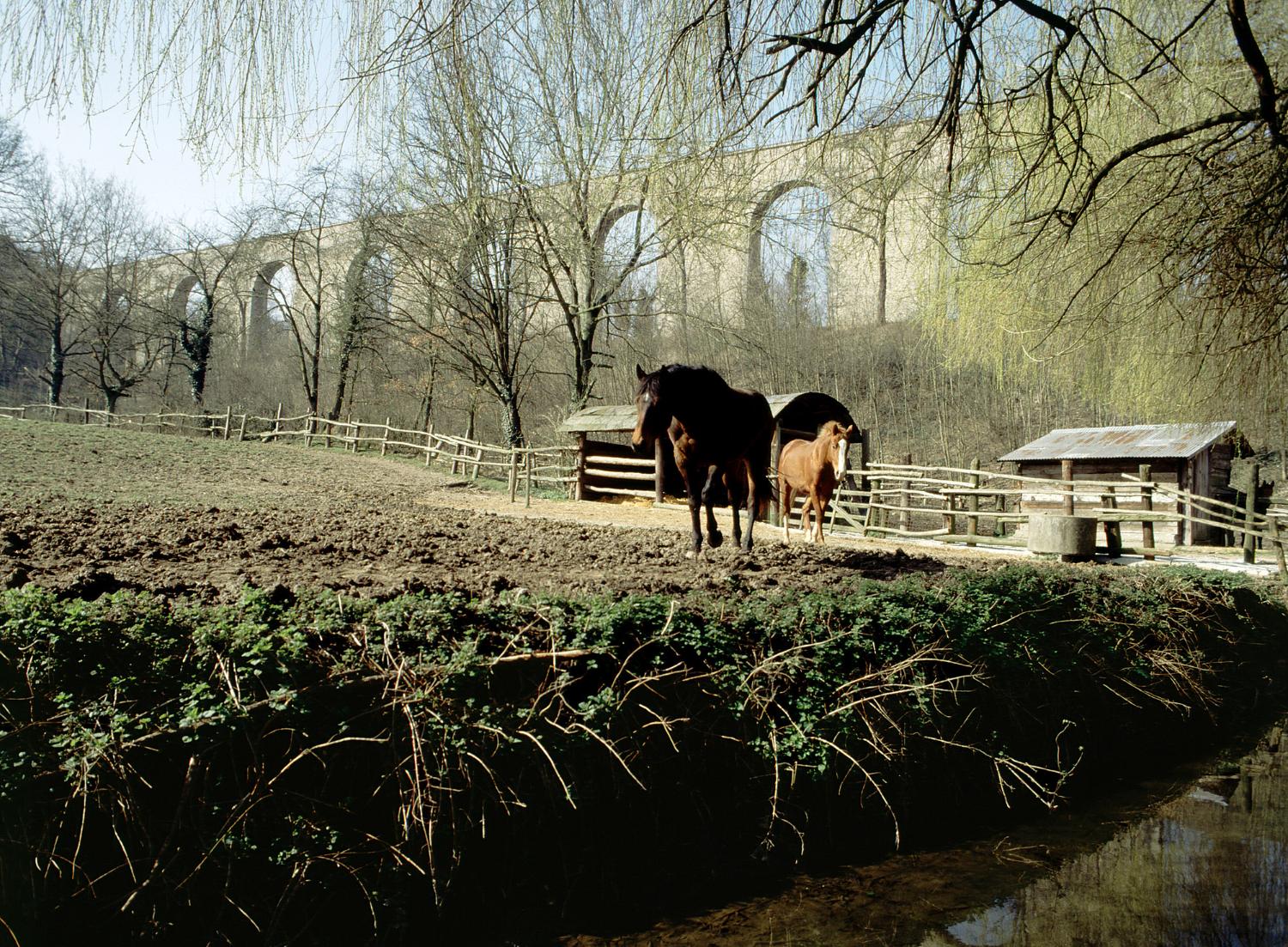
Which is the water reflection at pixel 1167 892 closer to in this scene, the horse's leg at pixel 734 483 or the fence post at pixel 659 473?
the horse's leg at pixel 734 483

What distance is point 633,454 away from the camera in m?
21.0

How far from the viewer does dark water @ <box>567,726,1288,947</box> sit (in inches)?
162

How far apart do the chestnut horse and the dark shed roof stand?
3201 millimetres

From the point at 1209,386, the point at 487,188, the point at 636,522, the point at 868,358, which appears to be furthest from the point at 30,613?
the point at 868,358

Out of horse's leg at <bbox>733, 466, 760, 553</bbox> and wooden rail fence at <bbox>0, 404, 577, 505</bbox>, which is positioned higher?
wooden rail fence at <bbox>0, 404, 577, 505</bbox>

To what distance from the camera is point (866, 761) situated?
5.45m

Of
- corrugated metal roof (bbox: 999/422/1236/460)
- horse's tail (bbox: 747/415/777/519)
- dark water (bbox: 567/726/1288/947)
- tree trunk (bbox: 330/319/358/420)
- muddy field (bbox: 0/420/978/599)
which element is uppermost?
tree trunk (bbox: 330/319/358/420)

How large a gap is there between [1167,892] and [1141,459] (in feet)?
54.4

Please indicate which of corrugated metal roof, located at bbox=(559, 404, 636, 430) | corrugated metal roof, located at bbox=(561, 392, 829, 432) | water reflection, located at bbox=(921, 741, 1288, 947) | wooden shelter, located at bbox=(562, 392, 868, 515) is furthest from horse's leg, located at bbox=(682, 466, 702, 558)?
corrugated metal roof, located at bbox=(559, 404, 636, 430)

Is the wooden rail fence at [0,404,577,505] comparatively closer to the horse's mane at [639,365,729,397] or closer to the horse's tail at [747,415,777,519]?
the horse's tail at [747,415,777,519]

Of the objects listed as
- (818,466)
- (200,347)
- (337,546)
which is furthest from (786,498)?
(200,347)

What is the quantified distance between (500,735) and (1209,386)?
602 centimetres

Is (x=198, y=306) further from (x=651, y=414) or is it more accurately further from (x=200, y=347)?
(x=651, y=414)

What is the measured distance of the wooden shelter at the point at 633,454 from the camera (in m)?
17.1
